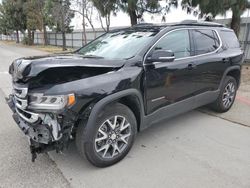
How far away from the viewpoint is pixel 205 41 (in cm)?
439

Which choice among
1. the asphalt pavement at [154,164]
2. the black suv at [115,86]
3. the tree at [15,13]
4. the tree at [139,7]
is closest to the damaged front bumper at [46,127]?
the black suv at [115,86]

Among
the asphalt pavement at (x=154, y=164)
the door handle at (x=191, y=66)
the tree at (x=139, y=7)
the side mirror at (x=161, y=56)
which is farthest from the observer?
the tree at (x=139, y=7)

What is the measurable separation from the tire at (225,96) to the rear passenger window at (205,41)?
82 centimetres

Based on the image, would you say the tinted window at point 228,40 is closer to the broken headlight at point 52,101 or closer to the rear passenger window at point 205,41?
the rear passenger window at point 205,41

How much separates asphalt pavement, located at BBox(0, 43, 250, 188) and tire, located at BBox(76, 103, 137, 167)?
0.16m

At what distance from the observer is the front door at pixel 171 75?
337 centimetres

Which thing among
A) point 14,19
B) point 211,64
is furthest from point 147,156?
point 14,19

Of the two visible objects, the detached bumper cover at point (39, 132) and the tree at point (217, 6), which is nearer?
the detached bumper cover at point (39, 132)

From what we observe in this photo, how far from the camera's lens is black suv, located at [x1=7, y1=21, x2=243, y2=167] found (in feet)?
8.48

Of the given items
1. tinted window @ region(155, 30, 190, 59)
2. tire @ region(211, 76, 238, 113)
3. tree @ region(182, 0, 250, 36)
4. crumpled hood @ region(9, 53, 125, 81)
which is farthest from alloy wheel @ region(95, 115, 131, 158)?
tree @ region(182, 0, 250, 36)

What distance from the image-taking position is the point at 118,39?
13.0 ft

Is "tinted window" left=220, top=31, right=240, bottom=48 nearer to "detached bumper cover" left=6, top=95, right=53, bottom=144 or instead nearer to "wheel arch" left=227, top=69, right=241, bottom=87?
"wheel arch" left=227, top=69, right=241, bottom=87

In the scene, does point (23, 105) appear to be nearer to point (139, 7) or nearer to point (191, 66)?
point (191, 66)

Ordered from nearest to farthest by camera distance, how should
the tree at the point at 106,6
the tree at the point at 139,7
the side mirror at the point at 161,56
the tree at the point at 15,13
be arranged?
the side mirror at the point at 161,56
the tree at the point at 139,7
the tree at the point at 106,6
the tree at the point at 15,13
